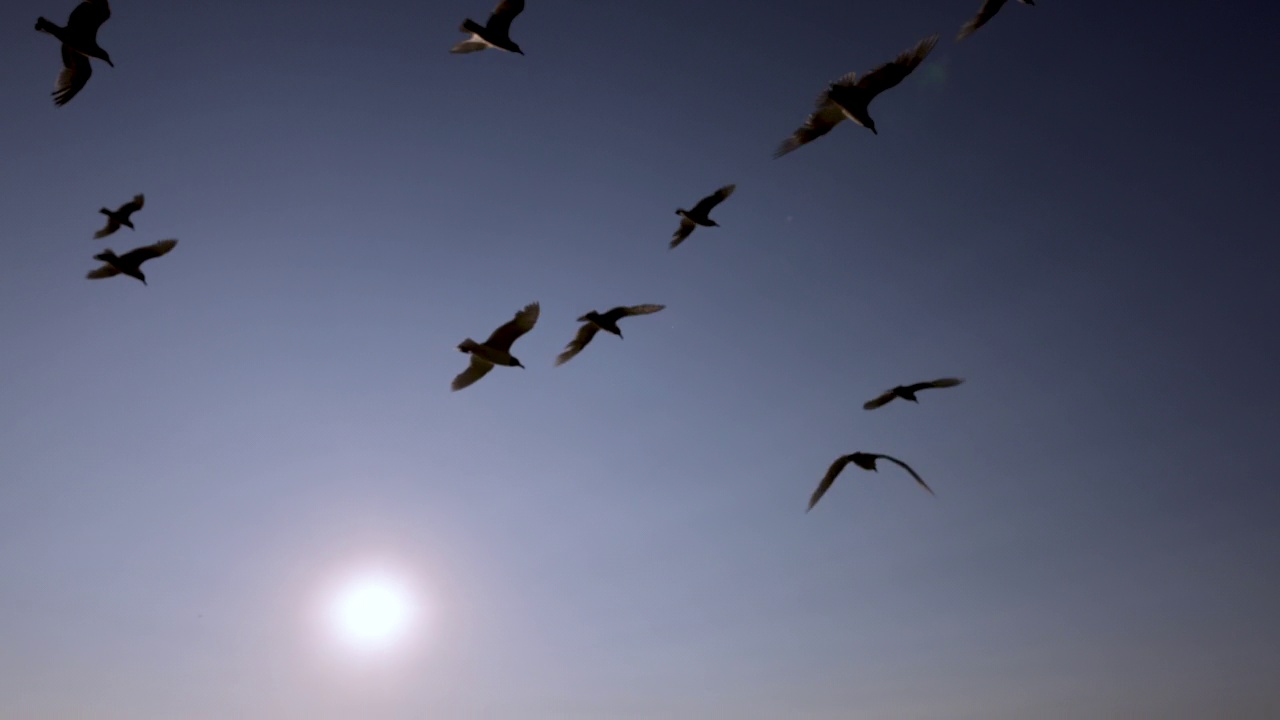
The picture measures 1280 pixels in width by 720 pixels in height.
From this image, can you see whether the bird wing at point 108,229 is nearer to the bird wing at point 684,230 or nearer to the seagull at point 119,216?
the seagull at point 119,216

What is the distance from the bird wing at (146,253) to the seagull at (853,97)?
15.4 metres

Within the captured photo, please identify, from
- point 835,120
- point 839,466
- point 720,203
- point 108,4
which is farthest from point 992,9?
point 108,4

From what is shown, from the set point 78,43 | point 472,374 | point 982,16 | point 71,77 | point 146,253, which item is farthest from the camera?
point 146,253

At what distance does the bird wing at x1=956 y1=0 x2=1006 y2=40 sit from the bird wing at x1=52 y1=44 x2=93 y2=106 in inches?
691

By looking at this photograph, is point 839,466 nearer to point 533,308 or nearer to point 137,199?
point 533,308

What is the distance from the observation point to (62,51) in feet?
55.5

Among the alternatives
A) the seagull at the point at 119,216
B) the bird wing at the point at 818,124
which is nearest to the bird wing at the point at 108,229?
the seagull at the point at 119,216

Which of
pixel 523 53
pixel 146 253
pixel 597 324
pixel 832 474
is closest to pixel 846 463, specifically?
pixel 832 474

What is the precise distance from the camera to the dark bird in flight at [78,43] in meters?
16.3

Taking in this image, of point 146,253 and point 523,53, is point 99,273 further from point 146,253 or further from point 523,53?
point 523,53

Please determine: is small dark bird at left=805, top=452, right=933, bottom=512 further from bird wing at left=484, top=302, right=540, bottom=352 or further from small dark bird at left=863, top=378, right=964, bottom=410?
bird wing at left=484, top=302, right=540, bottom=352

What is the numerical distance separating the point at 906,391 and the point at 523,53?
36.6ft

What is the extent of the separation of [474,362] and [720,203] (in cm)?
712

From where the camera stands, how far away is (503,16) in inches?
683
